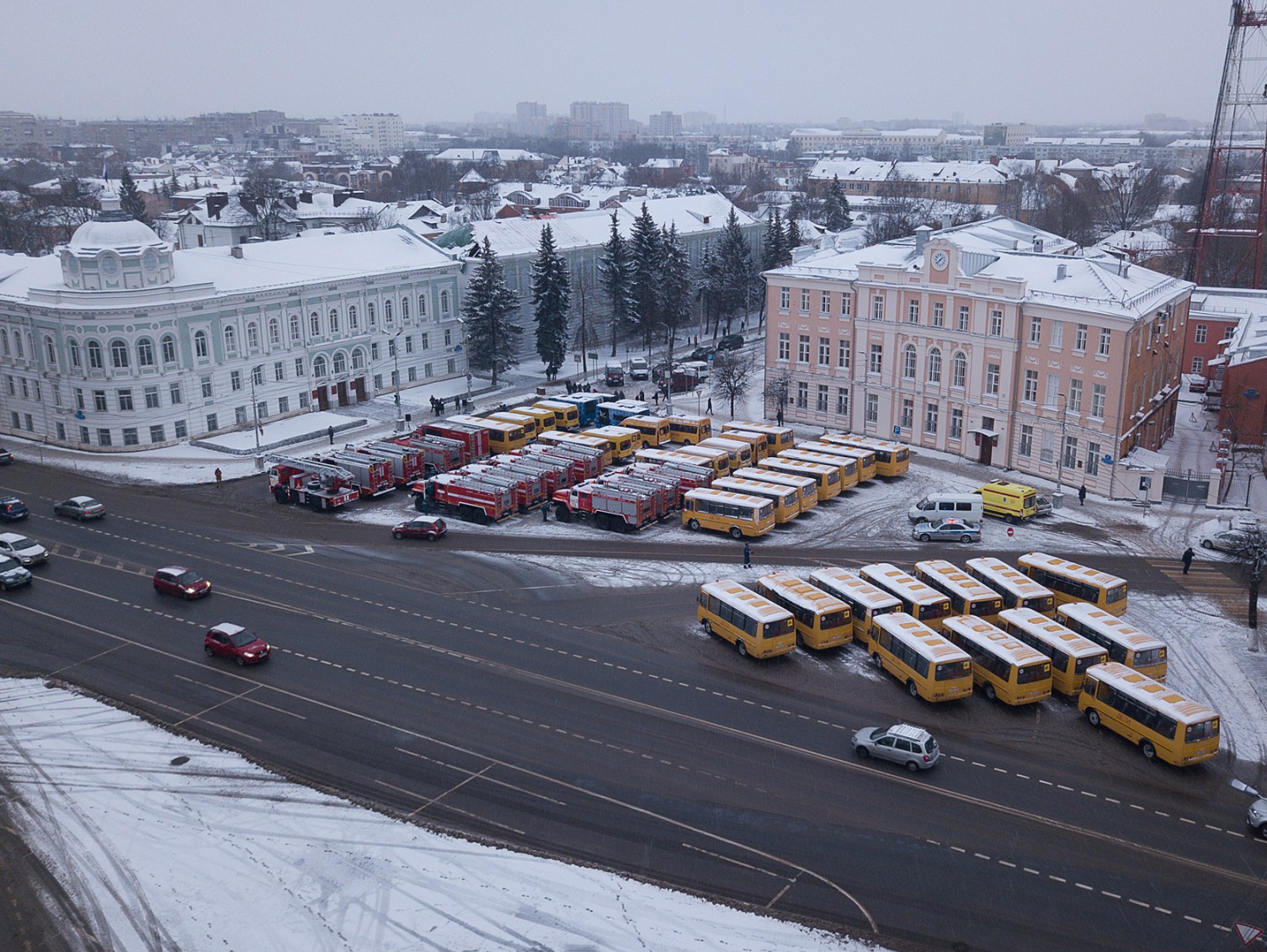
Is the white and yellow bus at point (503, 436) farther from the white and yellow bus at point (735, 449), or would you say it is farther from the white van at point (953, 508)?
the white van at point (953, 508)

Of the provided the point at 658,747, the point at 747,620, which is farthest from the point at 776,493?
the point at 658,747

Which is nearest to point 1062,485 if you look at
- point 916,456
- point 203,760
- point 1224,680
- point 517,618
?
point 916,456

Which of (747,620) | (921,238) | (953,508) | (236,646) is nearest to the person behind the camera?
(236,646)

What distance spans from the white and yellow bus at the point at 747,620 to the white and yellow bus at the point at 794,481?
12176 millimetres

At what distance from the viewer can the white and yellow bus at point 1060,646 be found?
29.9 metres

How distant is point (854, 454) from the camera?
50625mm

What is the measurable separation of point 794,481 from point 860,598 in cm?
1296

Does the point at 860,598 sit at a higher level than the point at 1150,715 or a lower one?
higher

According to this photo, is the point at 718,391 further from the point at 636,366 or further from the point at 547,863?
the point at 547,863

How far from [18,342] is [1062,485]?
54.6 metres

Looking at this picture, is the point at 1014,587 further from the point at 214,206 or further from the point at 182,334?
the point at 214,206

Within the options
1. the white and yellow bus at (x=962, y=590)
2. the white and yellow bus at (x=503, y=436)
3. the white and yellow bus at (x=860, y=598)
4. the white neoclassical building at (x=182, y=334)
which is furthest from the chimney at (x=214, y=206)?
the white and yellow bus at (x=962, y=590)

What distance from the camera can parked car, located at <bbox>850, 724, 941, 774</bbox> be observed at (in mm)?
26156

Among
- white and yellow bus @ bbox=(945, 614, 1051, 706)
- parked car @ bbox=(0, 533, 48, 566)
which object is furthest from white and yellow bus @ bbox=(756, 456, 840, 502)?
parked car @ bbox=(0, 533, 48, 566)
